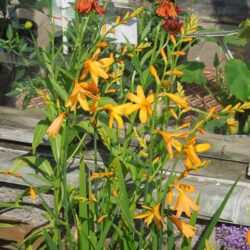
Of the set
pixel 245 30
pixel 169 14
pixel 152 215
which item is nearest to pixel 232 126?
pixel 245 30

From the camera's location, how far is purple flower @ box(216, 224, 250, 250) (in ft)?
8.13

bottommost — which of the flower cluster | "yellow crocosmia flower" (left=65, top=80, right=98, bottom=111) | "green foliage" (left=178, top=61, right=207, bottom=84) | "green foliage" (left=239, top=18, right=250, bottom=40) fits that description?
"green foliage" (left=178, top=61, right=207, bottom=84)

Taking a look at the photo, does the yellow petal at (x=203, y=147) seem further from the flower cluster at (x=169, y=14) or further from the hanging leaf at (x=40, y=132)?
the hanging leaf at (x=40, y=132)

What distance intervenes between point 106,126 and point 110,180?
40 cm

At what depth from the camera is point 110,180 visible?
2.20 metres

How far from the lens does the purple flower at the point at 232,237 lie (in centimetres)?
248

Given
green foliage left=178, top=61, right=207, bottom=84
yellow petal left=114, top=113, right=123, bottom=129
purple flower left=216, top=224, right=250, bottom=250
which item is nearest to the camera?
yellow petal left=114, top=113, right=123, bottom=129

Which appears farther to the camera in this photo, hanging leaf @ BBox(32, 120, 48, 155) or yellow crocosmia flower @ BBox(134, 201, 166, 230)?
hanging leaf @ BBox(32, 120, 48, 155)

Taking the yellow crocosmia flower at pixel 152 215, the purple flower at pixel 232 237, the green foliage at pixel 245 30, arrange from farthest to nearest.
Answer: the green foliage at pixel 245 30 → the purple flower at pixel 232 237 → the yellow crocosmia flower at pixel 152 215

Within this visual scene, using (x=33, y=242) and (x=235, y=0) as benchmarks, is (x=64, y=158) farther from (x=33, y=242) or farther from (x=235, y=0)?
(x=235, y=0)

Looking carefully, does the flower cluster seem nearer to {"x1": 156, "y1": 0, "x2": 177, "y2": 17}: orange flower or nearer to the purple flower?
{"x1": 156, "y1": 0, "x2": 177, "y2": 17}: orange flower

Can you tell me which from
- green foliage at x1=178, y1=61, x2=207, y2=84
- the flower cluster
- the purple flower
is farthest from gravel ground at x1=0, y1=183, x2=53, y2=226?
green foliage at x1=178, y1=61, x2=207, y2=84

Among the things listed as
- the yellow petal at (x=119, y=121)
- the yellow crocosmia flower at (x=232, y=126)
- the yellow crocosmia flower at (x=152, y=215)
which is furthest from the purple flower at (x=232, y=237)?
the yellow crocosmia flower at (x=232, y=126)

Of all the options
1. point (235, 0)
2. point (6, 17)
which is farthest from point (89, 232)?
point (235, 0)
